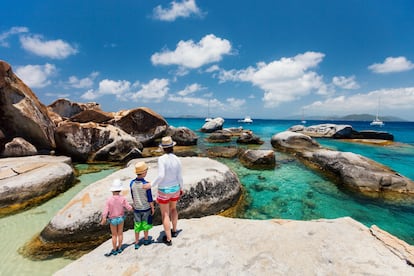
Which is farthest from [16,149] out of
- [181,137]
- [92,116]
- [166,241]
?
[181,137]

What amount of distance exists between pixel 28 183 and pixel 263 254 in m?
9.60

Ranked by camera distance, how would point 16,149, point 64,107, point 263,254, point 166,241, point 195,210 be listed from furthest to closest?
point 64,107 < point 16,149 < point 195,210 < point 166,241 < point 263,254

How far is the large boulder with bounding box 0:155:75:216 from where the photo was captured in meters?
7.99

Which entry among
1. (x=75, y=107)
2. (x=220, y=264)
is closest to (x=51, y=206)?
(x=220, y=264)

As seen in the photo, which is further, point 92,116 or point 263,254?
point 92,116

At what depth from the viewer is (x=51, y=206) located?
8.35m

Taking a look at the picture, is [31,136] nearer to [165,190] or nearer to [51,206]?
[51,206]

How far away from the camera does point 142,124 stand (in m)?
23.0

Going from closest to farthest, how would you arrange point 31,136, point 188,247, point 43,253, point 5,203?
point 188,247
point 43,253
point 5,203
point 31,136

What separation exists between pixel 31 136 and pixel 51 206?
32.0ft

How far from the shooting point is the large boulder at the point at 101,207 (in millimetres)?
6047

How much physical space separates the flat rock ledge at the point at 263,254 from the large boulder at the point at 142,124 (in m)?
18.6

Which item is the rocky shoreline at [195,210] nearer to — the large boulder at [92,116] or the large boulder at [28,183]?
the large boulder at [28,183]

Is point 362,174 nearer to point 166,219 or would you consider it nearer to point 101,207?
point 166,219
